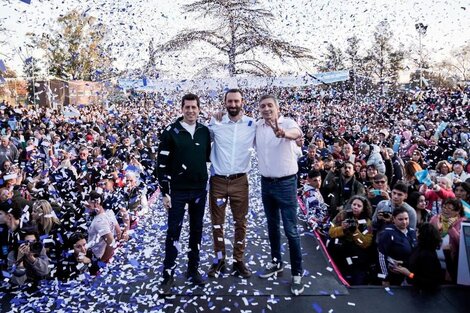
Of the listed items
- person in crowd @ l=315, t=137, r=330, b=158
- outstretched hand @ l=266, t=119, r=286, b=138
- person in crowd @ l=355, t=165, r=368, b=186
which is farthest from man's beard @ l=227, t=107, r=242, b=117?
person in crowd @ l=315, t=137, r=330, b=158

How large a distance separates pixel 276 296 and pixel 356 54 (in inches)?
1211

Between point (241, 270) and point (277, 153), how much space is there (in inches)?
48.6

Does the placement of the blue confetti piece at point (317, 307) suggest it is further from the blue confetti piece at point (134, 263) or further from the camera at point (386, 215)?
the blue confetti piece at point (134, 263)

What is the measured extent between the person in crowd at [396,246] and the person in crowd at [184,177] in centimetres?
191

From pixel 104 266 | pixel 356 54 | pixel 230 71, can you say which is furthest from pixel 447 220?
pixel 356 54

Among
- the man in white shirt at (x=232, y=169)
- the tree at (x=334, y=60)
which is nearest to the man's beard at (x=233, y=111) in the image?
the man in white shirt at (x=232, y=169)

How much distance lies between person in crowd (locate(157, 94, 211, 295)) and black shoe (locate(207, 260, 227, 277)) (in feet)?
0.54

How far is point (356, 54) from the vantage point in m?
31.1

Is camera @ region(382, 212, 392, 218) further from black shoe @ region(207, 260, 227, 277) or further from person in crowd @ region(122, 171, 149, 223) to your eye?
person in crowd @ region(122, 171, 149, 223)

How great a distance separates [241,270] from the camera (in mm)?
3867

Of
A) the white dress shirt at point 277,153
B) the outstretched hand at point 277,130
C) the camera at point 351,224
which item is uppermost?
the outstretched hand at point 277,130

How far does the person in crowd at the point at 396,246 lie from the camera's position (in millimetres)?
3891

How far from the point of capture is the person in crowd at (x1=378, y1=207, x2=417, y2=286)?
389 cm

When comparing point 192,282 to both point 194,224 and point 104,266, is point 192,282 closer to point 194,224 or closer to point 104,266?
point 194,224
